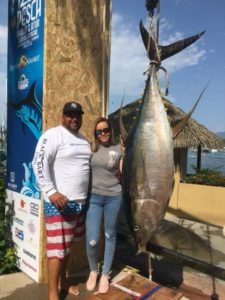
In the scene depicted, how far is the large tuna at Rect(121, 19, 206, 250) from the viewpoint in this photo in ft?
8.00

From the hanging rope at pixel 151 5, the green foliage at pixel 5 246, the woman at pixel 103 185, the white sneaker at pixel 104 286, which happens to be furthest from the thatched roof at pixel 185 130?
the hanging rope at pixel 151 5

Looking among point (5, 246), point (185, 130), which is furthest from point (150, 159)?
point (185, 130)

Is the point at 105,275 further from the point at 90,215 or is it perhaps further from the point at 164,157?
the point at 164,157

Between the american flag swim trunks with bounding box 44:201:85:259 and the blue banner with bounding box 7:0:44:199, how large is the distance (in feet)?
2.05

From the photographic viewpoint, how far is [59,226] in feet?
10.2

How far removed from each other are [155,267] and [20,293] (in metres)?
2.01

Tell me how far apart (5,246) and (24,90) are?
1898mm

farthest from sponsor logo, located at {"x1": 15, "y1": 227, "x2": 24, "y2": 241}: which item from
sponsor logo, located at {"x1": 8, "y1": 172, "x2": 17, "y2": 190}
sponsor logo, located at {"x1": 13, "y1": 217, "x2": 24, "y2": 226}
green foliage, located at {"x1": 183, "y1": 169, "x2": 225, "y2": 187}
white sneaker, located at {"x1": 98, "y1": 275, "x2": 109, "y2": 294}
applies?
green foliage, located at {"x1": 183, "y1": 169, "x2": 225, "y2": 187}

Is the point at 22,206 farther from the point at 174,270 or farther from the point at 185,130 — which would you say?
the point at 185,130

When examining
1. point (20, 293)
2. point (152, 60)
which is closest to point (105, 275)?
point (20, 293)

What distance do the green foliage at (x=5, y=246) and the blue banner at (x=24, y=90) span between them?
0.33 m

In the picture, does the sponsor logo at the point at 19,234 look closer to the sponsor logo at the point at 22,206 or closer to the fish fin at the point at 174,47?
the sponsor logo at the point at 22,206

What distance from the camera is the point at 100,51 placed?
4238mm

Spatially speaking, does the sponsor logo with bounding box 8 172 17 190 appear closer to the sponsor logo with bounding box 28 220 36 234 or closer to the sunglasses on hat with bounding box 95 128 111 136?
the sponsor logo with bounding box 28 220 36 234
